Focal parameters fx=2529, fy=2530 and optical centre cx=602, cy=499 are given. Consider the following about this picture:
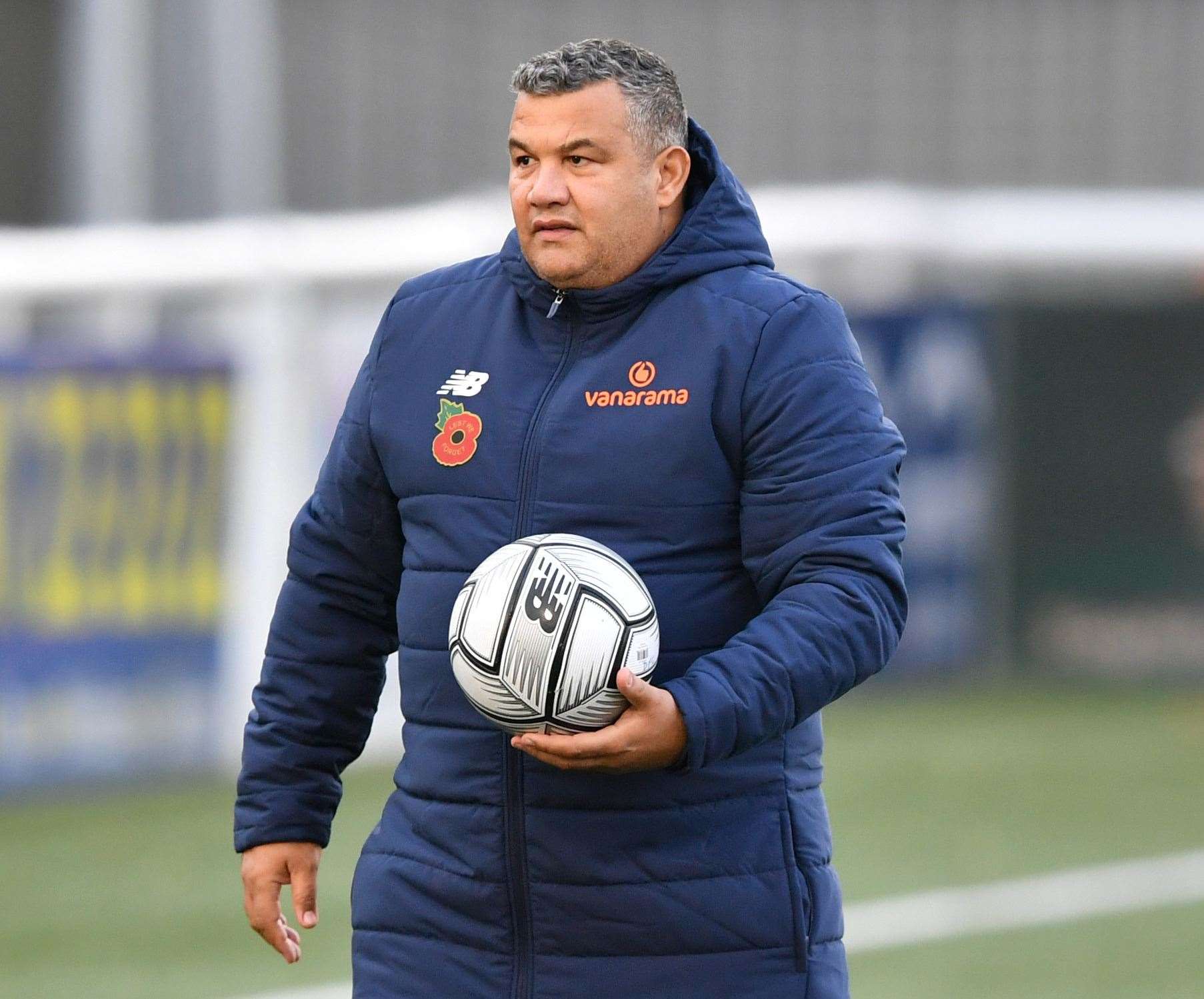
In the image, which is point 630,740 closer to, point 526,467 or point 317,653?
point 526,467

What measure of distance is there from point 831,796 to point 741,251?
809 cm

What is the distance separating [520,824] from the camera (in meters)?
3.34

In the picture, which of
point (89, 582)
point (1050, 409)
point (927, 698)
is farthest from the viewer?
point (1050, 409)

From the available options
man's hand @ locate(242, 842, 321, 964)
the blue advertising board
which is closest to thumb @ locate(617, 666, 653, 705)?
man's hand @ locate(242, 842, 321, 964)

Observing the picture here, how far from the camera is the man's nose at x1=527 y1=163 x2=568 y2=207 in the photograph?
3.33 meters

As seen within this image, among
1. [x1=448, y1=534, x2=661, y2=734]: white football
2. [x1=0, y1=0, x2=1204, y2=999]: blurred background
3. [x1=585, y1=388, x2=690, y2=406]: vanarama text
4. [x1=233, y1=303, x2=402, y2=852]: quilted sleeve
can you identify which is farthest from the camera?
[x1=0, y1=0, x2=1204, y2=999]: blurred background

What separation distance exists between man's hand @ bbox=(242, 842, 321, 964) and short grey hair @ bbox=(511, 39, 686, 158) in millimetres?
1151

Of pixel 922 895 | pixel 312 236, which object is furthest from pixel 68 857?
pixel 312 236

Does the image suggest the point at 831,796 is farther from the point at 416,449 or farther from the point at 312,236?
the point at 416,449

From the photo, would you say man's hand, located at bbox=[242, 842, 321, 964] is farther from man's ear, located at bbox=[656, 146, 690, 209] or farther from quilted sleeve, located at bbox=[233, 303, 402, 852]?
man's ear, located at bbox=[656, 146, 690, 209]

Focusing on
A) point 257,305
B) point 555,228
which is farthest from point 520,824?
point 257,305

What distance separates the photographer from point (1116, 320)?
53.6 feet

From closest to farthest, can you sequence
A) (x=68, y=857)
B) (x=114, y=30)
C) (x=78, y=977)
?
(x=78, y=977) < (x=68, y=857) < (x=114, y=30)

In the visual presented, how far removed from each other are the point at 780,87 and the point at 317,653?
19.4 meters
